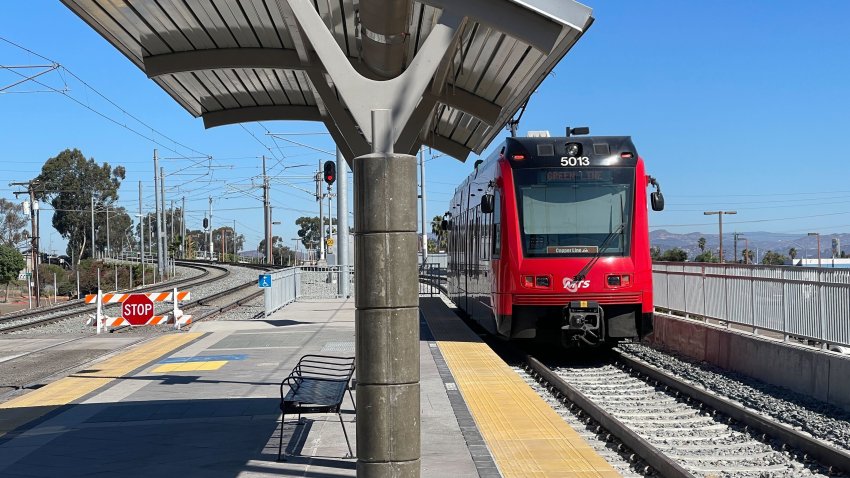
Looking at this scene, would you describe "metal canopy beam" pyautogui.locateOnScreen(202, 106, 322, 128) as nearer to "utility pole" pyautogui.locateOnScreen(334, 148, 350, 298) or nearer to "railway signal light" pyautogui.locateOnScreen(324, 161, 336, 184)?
"railway signal light" pyautogui.locateOnScreen(324, 161, 336, 184)

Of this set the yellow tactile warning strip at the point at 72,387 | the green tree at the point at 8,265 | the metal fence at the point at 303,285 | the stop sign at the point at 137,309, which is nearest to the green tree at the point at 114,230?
the green tree at the point at 8,265

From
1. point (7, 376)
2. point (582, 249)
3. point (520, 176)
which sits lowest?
point (7, 376)

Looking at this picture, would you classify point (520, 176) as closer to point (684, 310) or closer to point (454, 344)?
point (454, 344)

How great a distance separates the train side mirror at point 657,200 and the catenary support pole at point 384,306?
32.8ft

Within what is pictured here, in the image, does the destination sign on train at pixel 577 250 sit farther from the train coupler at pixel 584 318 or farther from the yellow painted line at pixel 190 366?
the yellow painted line at pixel 190 366

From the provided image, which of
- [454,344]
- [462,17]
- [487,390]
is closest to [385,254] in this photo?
[462,17]

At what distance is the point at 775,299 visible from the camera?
14.2 metres

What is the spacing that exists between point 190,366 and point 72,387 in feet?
7.43

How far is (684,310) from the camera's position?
18812 mm

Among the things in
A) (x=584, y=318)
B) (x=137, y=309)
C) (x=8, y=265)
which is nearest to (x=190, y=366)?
(x=137, y=309)

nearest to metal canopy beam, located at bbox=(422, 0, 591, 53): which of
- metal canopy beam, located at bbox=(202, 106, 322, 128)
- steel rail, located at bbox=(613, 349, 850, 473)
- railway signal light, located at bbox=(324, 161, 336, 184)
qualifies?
steel rail, located at bbox=(613, 349, 850, 473)

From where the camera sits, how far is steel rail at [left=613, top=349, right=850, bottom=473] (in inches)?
311

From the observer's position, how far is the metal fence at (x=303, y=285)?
2622 cm

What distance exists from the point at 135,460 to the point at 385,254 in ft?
12.5
